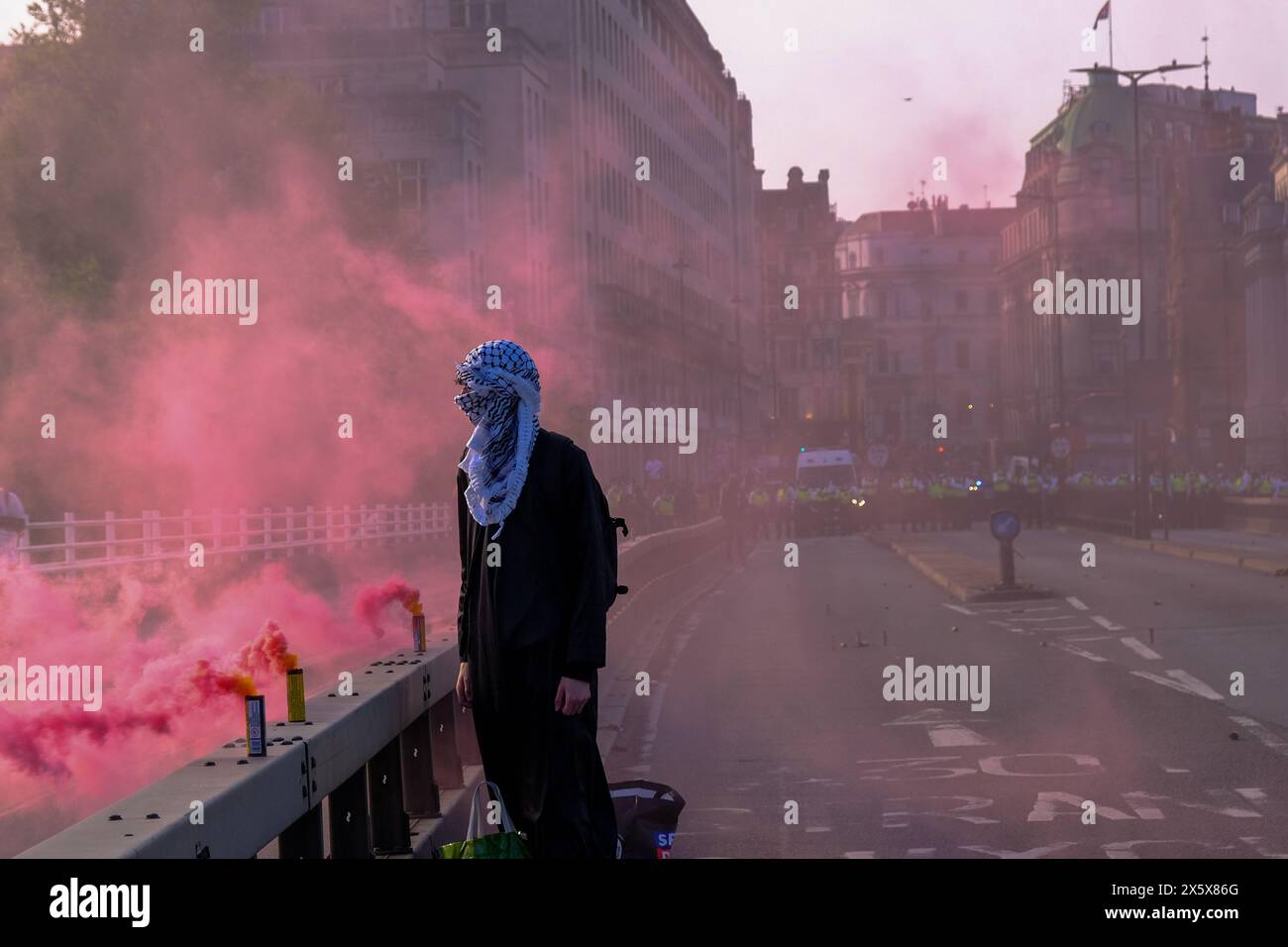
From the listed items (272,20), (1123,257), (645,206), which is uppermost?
(272,20)

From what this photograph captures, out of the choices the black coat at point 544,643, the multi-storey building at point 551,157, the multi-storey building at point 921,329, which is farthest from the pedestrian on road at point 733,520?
the multi-storey building at point 921,329

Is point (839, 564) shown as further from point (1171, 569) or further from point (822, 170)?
point (822, 170)

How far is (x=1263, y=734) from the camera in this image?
12.4 m

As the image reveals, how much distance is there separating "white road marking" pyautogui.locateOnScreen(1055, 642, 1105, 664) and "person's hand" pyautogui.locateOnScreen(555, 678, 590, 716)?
491 inches

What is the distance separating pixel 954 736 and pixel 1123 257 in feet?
425

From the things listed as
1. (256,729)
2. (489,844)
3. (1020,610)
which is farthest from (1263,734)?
(1020,610)

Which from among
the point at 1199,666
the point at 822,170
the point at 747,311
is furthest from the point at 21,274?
the point at 822,170

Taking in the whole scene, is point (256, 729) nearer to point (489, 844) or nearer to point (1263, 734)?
point (489, 844)

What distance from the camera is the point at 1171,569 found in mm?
33781

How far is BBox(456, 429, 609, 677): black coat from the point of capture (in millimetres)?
5719

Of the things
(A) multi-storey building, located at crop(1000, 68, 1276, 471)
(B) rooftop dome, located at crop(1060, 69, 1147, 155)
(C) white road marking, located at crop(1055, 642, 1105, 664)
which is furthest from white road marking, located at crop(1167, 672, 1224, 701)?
(B) rooftop dome, located at crop(1060, 69, 1147, 155)

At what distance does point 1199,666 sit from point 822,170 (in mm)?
165930

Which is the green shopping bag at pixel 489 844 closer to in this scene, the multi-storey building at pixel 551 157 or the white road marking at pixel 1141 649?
the white road marking at pixel 1141 649

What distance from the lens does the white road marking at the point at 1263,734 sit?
1180 centimetres
